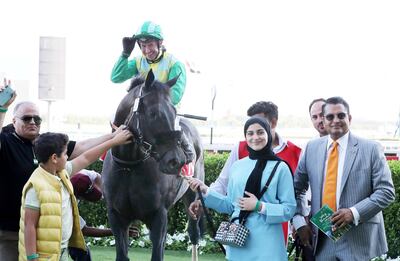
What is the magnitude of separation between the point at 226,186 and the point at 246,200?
0.61m

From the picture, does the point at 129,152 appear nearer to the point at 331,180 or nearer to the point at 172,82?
the point at 172,82

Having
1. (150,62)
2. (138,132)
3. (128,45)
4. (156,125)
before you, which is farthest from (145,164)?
(128,45)

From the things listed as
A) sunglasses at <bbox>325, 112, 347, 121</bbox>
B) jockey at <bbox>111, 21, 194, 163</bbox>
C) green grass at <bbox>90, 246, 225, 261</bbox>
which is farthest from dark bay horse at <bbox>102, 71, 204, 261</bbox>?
green grass at <bbox>90, 246, 225, 261</bbox>

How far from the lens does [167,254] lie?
7.98m

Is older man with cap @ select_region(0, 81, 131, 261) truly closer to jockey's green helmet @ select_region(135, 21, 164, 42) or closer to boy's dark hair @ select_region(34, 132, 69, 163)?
boy's dark hair @ select_region(34, 132, 69, 163)

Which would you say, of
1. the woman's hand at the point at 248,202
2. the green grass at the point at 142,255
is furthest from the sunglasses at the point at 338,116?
the green grass at the point at 142,255

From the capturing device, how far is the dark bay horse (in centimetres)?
401

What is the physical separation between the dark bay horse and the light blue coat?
22.1 inches

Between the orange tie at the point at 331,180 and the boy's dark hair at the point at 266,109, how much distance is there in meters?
0.84

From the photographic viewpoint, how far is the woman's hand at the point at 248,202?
341 cm

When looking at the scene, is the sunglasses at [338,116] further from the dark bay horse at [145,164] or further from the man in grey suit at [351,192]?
the dark bay horse at [145,164]

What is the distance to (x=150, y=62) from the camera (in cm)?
463

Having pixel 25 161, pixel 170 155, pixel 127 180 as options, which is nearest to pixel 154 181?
pixel 127 180

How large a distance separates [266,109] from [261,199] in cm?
105
